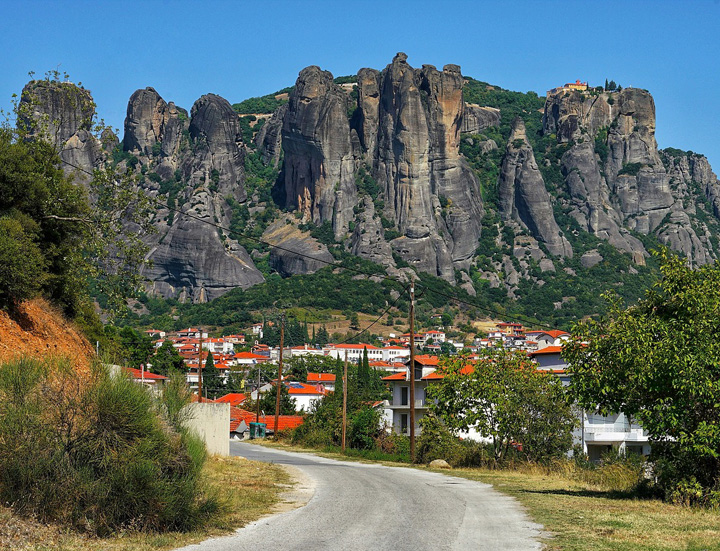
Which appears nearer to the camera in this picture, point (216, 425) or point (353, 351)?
point (216, 425)

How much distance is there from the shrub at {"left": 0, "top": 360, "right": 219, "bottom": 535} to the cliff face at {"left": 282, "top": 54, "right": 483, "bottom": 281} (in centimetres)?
17120

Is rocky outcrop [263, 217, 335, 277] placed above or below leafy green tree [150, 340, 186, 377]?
above

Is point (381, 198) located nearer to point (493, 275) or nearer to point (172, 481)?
point (493, 275)

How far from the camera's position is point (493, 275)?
195 metres

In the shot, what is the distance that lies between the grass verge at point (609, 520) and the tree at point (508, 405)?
789cm

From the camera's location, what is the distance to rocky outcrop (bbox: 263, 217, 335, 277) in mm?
177875

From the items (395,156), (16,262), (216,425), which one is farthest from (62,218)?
(395,156)

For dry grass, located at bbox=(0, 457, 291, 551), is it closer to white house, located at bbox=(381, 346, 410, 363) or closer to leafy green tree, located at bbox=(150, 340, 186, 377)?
leafy green tree, located at bbox=(150, 340, 186, 377)

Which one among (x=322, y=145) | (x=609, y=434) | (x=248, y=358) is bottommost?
(x=609, y=434)

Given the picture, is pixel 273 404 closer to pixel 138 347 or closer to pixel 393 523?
pixel 138 347

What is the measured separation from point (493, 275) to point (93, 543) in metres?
186

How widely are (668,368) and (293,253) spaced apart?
160218 mm

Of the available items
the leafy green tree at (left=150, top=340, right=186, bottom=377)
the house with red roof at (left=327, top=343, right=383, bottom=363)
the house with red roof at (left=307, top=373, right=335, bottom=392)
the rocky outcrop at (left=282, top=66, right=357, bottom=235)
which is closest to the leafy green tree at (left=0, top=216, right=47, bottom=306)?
the leafy green tree at (left=150, top=340, right=186, bottom=377)

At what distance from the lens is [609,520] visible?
621 inches
